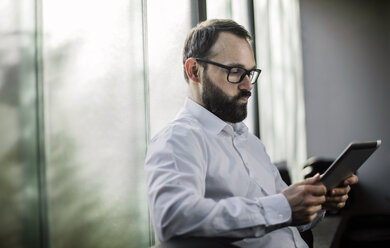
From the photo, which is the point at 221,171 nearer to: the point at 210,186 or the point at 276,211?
the point at 210,186

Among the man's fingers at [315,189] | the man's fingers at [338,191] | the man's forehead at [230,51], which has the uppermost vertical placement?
the man's forehead at [230,51]

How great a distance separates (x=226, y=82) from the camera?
1.48m

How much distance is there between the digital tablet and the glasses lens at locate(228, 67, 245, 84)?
435 millimetres

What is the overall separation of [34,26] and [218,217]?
3.16 ft

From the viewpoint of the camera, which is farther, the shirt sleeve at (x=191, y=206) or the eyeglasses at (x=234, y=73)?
the eyeglasses at (x=234, y=73)

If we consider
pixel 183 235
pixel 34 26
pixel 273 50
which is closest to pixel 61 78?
pixel 34 26

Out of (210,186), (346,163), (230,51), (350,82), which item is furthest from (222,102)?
(350,82)

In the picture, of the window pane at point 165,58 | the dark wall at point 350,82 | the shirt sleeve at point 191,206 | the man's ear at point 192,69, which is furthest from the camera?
the dark wall at point 350,82

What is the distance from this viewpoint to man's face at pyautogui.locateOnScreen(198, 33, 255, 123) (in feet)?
4.85

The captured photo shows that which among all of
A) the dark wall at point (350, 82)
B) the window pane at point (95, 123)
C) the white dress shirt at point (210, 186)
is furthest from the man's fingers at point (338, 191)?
the dark wall at point (350, 82)

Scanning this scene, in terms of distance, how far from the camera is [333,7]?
5.37 metres

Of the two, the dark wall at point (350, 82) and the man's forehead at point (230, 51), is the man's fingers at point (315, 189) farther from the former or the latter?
the dark wall at point (350, 82)

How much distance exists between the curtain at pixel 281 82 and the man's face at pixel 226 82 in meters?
2.29

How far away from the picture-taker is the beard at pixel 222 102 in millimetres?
1491
